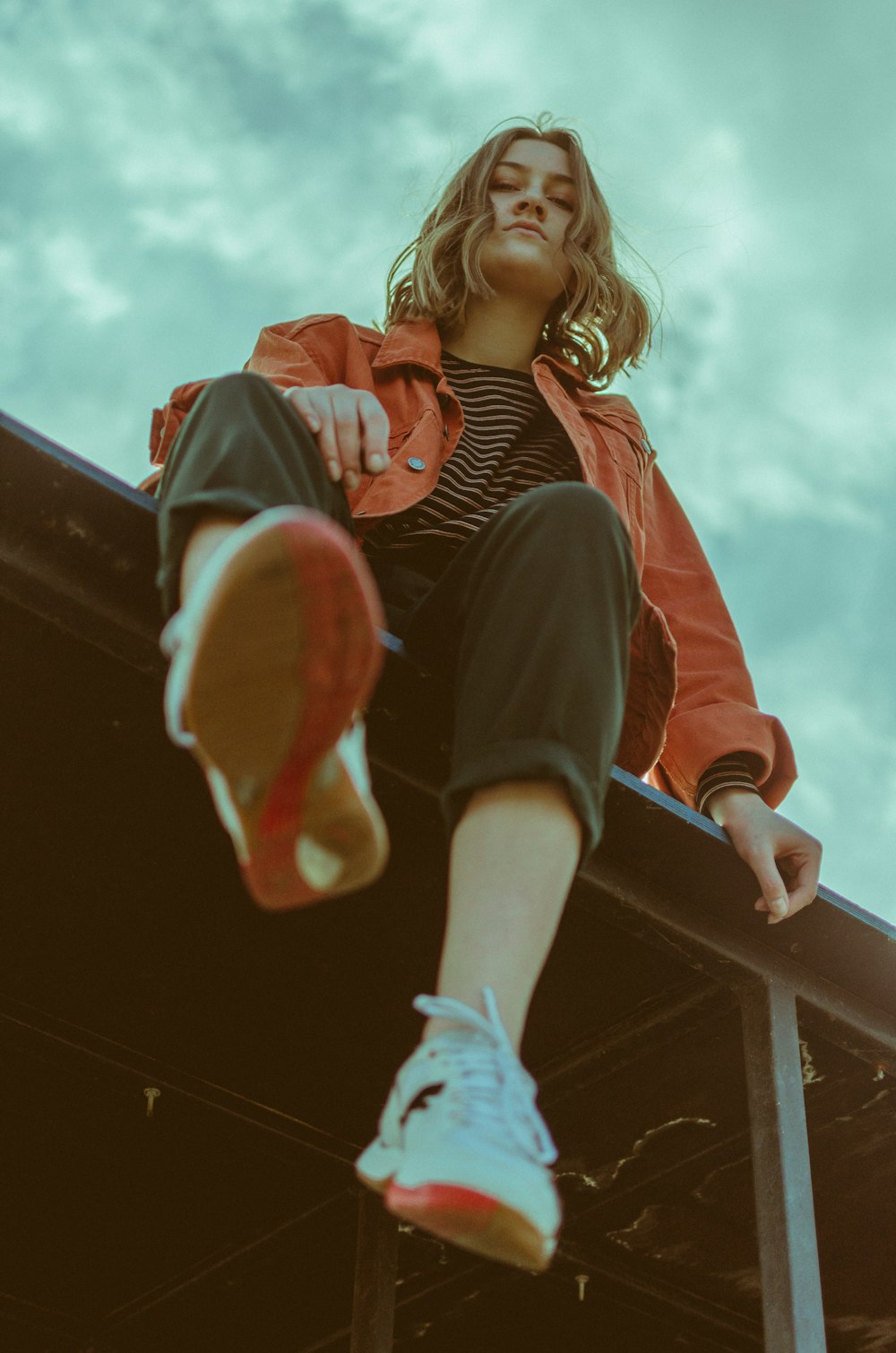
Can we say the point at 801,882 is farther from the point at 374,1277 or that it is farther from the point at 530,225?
the point at 530,225

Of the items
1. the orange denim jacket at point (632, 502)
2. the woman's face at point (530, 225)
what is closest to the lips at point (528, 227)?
the woman's face at point (530, 225)

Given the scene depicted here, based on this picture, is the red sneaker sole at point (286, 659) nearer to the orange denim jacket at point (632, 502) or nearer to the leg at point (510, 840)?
the leg at point (510, 840)

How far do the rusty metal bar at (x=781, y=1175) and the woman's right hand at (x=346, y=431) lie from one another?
132cm

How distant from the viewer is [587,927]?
2807 mm

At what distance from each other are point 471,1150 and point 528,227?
2471mm

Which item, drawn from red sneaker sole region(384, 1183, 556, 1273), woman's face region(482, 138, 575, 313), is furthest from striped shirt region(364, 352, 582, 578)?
red sneaker sole region(384, 1183, 556, 1273)

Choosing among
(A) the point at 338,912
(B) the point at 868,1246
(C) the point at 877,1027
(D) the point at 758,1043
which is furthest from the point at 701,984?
(B) the point at 868,1246

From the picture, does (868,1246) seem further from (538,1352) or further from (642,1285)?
(538,1352)

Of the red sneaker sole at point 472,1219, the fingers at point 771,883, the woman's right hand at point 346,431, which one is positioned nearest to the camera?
the red sneaker sole at point 472,1219

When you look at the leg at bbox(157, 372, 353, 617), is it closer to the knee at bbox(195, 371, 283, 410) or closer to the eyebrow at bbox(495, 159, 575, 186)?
the knee at bbox(195, 371, 283, 410)

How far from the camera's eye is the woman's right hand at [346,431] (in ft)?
7.23

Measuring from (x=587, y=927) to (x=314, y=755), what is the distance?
4.58ft

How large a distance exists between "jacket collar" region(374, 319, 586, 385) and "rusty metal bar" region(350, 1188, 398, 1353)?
6.11 feet

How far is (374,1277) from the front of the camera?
326 centimetres
